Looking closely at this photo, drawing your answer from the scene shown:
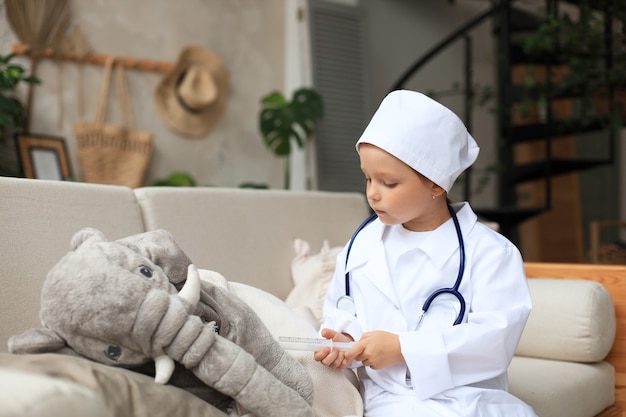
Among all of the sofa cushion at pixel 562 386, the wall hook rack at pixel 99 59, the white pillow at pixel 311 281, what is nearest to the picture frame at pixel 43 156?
the wall hook rack at pixel 99 59

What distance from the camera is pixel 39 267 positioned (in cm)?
164

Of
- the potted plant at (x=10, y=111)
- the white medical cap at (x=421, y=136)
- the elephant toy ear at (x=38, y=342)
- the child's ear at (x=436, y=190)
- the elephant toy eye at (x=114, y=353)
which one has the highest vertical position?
the potted plant at (x=10, y=111)

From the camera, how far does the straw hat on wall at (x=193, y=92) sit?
15.2 ft

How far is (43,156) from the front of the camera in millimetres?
3973

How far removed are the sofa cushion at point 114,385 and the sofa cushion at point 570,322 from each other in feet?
4.84

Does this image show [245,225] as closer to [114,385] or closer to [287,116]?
[114,385]

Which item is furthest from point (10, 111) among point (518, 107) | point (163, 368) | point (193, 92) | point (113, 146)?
point (518, 107)

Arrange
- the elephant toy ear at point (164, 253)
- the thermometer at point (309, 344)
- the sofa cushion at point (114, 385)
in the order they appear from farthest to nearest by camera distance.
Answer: the thermometer at point (309, 344) < the elephant toy ear at point (164, 253) < the sofa cushion at point (114, 385)

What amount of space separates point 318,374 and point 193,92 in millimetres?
3488

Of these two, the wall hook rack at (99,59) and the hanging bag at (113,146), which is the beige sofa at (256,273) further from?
the wall hook rack at (99,59)

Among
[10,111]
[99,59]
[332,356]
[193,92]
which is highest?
[99,59]

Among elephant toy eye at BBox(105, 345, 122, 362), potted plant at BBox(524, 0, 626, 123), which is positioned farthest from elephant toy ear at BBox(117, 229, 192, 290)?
potted plant at BBox(524, 0, 626, 123)

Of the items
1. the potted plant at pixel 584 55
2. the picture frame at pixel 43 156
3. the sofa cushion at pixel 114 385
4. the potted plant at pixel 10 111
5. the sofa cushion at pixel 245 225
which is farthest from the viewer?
the potted plant at pixel 584 55

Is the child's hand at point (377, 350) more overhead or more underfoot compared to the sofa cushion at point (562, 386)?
more overhead
